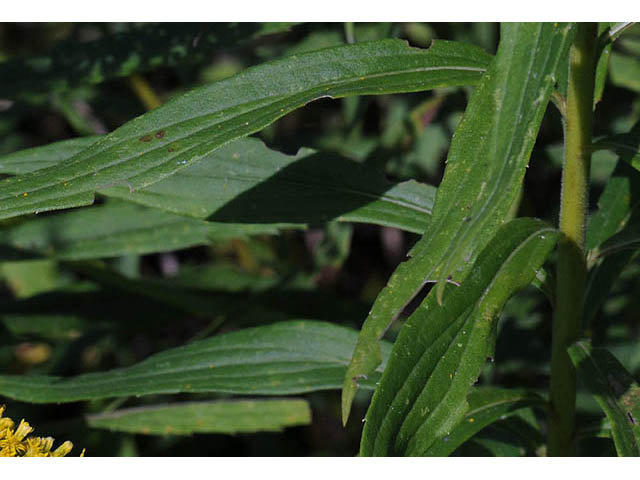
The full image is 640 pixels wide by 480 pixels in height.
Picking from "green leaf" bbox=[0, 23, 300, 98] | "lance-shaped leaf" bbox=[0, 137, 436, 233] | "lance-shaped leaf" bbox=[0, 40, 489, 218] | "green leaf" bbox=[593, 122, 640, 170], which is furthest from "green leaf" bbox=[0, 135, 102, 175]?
"green leaf" bbox=[593, 122, 640, 170]

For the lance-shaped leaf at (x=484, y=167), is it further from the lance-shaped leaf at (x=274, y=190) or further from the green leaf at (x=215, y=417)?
the green leaf at (x=215, y=417)

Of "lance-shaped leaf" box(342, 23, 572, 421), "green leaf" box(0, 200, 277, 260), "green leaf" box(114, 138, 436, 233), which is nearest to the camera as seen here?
"lance-shaped leaf" box(342, 23, 572, 421)

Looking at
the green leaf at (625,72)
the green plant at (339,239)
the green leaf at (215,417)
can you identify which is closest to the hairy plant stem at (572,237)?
the green plant at (339,239)

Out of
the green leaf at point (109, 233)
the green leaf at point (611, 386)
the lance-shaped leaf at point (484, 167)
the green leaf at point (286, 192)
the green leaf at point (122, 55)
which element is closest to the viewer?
the lance-shaped leaf at point (484, 167)

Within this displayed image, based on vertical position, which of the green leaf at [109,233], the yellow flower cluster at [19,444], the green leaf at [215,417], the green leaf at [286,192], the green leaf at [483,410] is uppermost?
the green leaf at [109,233]

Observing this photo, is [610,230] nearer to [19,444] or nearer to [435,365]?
[435,365]

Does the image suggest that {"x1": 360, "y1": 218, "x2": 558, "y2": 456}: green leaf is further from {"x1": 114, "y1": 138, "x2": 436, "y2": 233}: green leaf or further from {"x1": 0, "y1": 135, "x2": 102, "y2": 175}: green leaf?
{"x1": 0, "y1": 135, "x2": 102, "y2": 175}: green leaf

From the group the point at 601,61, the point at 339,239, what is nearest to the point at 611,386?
the point at 601,61

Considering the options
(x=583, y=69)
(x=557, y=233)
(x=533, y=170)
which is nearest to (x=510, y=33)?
(x=583, y=69)

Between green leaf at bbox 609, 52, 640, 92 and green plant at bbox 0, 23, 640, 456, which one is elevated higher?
green leaf at bbox 609, 52, 640, 92
